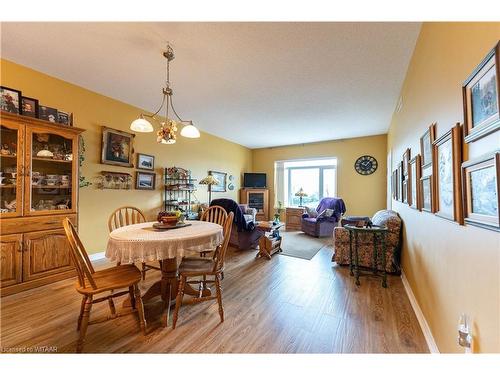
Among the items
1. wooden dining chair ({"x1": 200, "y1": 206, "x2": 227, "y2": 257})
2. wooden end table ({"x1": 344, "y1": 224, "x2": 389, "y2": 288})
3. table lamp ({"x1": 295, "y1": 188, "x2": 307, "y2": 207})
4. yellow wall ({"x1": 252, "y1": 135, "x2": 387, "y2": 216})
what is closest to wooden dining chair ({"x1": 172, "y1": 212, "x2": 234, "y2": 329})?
wooden dining chair ({"x1": 200, "y1": 206, "x2": 227, "y2": 257})

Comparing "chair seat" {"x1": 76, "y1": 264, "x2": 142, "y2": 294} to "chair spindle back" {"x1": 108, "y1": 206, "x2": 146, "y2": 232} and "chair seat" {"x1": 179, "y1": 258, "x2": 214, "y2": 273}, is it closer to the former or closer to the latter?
"chair seat" {"x1": 179, "y1": 258, "x2": 214, "y2": 273}

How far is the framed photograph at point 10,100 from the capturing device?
2.21 m

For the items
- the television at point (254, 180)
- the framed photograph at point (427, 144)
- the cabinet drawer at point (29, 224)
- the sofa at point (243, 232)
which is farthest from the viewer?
the television at point (254, 180)

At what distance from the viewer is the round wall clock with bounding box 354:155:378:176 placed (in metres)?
5.66

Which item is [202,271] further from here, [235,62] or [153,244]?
[235,62]

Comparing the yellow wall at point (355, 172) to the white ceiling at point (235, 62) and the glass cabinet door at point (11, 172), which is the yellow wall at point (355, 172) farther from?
the glass cabinet door at point (11, 172)

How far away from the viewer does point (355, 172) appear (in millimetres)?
5922

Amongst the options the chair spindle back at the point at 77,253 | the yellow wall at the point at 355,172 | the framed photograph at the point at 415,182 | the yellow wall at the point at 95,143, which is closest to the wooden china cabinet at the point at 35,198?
the yellow wall at the point at 95,143

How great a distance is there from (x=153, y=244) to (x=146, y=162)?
2.86 metres

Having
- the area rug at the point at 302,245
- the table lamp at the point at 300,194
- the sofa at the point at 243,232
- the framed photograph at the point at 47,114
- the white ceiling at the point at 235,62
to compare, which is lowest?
the area rug at the point at 302,245

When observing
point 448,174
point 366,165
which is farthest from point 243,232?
point 366,165

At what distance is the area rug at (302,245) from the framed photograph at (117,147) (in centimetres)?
330
